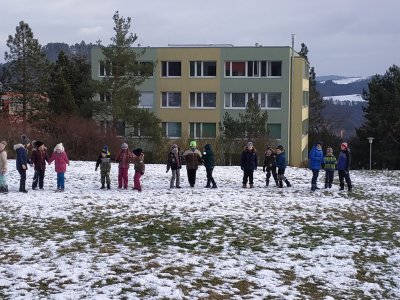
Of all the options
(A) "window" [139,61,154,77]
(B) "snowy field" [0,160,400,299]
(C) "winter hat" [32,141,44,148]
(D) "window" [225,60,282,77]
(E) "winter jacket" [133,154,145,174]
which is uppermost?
(D) "window" [225,60,282,77]

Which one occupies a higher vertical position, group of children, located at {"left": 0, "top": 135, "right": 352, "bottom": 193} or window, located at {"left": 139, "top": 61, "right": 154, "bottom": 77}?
window, located at {"left": 139, "top": 61, "right": 154, "bottom": 77}

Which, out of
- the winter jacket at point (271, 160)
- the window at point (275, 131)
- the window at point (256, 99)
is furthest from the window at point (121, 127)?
the winter jacket at point (271, 160)

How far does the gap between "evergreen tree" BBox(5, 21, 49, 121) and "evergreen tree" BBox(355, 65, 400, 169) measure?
109ft

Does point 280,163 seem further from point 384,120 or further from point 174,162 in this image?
point 384,120

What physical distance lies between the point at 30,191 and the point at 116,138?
1859 cm

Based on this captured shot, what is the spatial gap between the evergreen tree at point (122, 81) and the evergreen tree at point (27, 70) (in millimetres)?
11717

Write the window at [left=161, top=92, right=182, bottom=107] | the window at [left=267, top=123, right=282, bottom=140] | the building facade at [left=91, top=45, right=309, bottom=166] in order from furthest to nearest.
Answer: the window at [left=161, top=92, right=182, bottom=107] → the window at [left=267, top=123, right=282, bottom=140] → the building facade at [left=91, top=45, right=309, bottom=166]

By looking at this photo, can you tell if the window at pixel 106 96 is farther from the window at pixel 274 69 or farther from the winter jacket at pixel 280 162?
the winter jacket at pixel 280 162

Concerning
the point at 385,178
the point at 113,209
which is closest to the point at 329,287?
the point at 113,209

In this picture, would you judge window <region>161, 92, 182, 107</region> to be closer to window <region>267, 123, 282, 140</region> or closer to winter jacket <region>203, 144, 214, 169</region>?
window <region>267, 123, 282, 140</region>

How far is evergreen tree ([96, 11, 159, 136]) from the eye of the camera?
43656mm

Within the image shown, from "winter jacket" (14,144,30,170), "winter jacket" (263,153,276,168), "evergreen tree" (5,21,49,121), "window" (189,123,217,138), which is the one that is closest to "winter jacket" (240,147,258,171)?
"winter jacket" (263,153,276,168)

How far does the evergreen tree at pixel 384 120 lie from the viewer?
5316cm

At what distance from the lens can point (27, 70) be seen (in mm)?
55375
